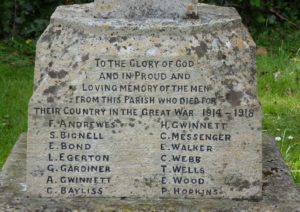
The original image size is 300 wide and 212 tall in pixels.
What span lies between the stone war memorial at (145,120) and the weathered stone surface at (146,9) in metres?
0.04

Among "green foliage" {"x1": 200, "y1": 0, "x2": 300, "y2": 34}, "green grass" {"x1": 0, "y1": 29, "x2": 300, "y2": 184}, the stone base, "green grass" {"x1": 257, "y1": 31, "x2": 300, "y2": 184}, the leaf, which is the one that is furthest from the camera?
"green foliage" {"x1": 200, "y1": 0, "x2": 300, "y2": 34}

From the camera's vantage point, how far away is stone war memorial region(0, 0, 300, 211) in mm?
3186

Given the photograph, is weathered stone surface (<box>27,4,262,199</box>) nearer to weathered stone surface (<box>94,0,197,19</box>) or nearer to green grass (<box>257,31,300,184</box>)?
weathered stone surface (<box>94,0,197,19</box>)

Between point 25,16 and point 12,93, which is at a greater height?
point 25,16

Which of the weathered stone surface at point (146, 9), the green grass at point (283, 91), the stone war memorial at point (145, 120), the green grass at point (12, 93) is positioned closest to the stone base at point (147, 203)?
the stone war memorial at point (145, 120)

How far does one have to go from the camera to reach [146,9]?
3.35m

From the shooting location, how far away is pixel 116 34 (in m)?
3.20

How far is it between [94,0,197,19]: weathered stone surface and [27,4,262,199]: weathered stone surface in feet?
0.23

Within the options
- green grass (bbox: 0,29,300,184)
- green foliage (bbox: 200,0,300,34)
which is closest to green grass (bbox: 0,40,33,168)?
green grass (bbox: 0,29,300,184)

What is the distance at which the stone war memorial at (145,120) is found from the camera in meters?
3.19

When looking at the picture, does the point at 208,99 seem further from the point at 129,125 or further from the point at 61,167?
the point at 61,167

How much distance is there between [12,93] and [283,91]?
2.14 meters

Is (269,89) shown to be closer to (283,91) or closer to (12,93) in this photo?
(283,91)

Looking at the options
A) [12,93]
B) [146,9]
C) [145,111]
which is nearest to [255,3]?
[12,93]
